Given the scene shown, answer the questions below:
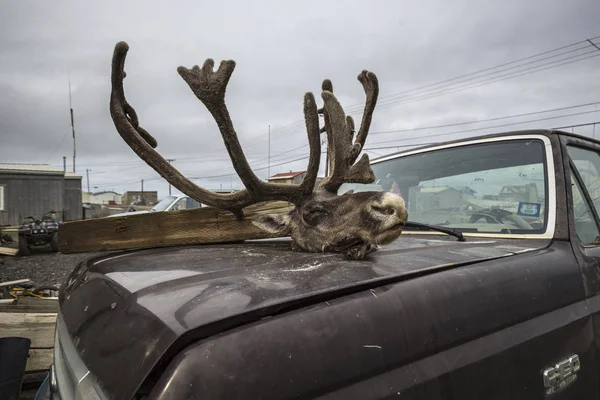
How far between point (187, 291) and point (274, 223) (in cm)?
102

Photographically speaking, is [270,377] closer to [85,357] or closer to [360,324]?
[360,324]

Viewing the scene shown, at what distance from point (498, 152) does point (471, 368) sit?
1.75 meters

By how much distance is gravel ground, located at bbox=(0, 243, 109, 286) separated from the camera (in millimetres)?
9341

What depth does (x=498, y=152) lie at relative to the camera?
247 centimetres

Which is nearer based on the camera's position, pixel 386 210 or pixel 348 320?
pixel 348 320

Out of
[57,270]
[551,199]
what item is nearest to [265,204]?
[551,199]

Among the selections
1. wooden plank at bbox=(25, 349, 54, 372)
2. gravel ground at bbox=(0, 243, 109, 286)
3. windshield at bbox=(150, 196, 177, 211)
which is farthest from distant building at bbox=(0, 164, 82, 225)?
wooden plank at bbox=(25, 349, 54, 372)

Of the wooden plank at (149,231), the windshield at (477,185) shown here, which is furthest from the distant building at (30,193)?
the windshield at (477,185)

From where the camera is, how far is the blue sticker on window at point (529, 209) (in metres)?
2.11

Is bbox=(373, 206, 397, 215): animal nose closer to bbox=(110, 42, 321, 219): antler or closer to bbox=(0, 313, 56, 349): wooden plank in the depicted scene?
bbox=(110, 42, 321, 219): antler

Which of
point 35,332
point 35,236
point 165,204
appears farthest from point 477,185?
point 35,236

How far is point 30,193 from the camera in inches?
886

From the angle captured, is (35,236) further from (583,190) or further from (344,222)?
(583,190)

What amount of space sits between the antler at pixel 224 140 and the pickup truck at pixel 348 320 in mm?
285
